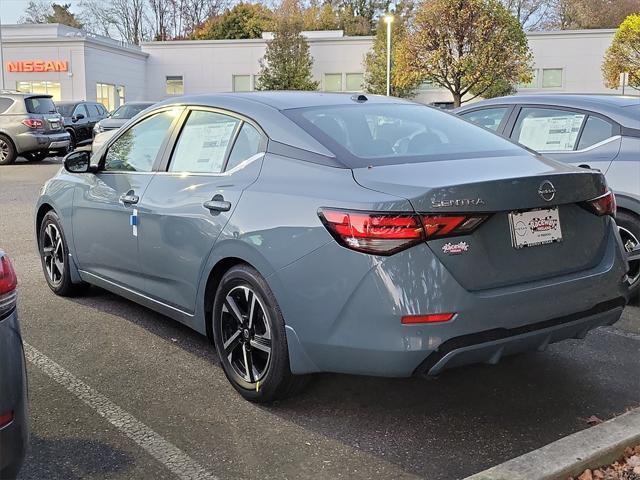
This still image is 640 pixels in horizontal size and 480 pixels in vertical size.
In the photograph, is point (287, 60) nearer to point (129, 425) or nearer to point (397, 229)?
point (129, 425)

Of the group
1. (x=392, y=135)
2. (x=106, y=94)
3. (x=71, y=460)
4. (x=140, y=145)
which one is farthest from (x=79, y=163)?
(x=106, y=94)

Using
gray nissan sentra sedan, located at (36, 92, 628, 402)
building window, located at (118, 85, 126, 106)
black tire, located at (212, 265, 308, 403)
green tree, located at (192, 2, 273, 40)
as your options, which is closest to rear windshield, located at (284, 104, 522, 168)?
gray nissan sentra sedan, located at (36, 92, 628, 402)

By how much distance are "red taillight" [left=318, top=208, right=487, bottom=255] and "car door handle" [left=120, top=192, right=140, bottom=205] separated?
6.17ft

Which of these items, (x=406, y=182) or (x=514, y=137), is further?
(x=514, y=137)

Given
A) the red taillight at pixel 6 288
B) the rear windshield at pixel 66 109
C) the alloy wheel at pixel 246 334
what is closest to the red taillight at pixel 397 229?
the alloy wheel at pixel 246 334

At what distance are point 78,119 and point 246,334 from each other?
19554 mm

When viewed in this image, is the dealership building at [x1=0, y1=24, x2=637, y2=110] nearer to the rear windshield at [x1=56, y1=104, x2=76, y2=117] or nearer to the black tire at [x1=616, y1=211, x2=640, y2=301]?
the rear windshield at [x1=56, y1=104, x2=76, y2=117]

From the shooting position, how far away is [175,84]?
45062 millimetres

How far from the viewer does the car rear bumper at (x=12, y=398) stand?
86.6 inches

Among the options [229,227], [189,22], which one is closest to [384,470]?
[229,227]

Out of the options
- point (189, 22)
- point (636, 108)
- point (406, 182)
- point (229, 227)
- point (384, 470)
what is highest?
point (189, 22)

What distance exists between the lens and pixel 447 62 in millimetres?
29828

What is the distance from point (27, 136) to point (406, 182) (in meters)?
16.3

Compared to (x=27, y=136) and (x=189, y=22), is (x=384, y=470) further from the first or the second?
(x=189, y=22)
